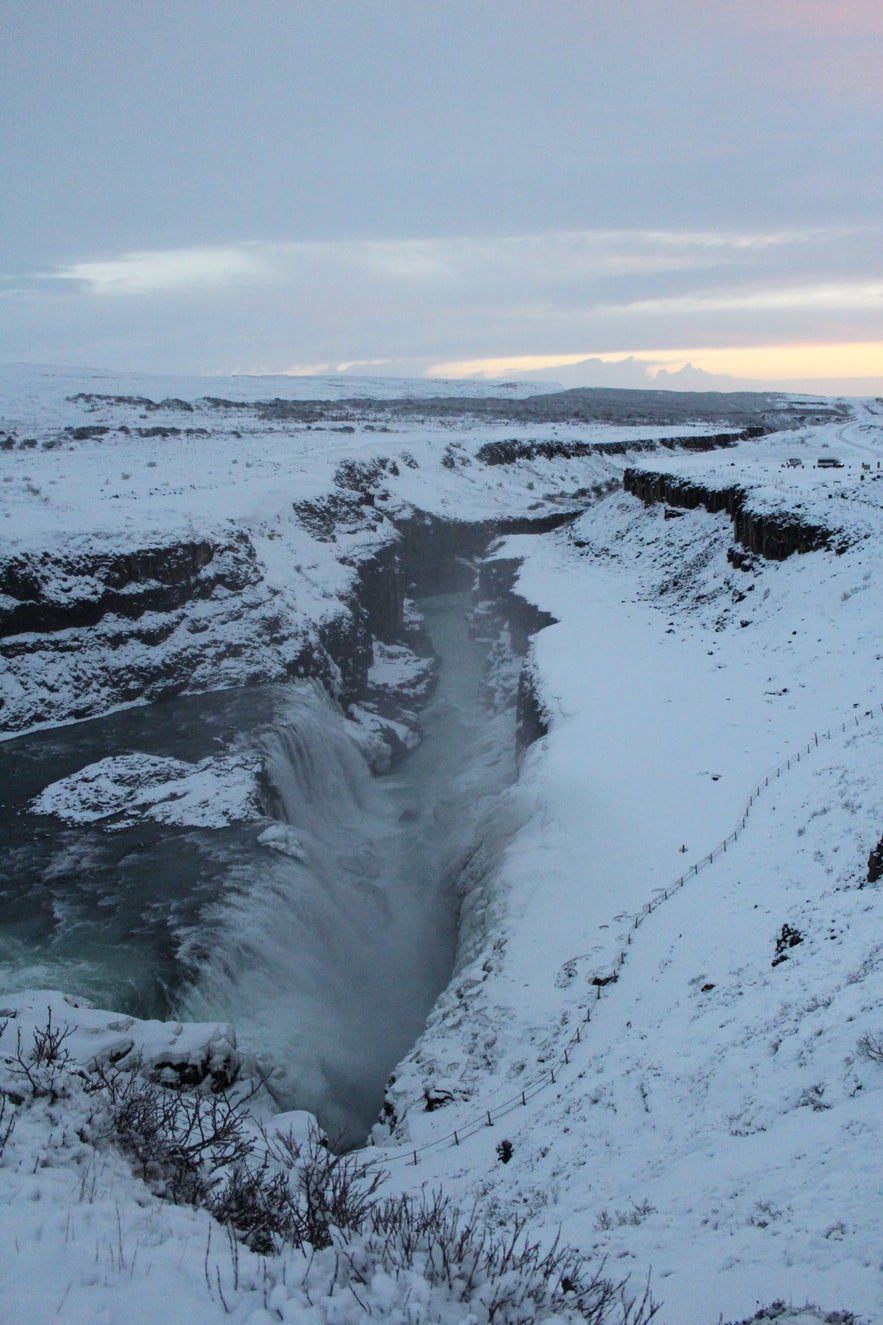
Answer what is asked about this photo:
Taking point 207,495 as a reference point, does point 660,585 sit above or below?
below

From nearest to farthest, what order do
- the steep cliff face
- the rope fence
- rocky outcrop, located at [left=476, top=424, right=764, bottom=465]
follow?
the rope fence
the steep cliff face
rocky outcrop, located at [left=476, top=424, right=764, bottom=465]

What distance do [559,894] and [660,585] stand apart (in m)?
27.3

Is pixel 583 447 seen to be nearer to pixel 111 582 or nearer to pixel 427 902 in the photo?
pixel 111 582

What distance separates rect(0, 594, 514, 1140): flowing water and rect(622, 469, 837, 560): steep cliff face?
53.3 feet

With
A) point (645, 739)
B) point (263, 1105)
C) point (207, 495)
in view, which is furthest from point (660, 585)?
point (263, 1105)

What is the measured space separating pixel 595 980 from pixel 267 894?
964 cm

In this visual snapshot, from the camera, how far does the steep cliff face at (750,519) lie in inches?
1378

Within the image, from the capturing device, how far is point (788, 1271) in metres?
6.25

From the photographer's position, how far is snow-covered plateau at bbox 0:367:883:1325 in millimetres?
6578

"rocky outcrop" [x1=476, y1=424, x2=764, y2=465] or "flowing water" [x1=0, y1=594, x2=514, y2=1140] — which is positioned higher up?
"rocky outcrop" [x1=476, y1=424, x2=764, y2=465]

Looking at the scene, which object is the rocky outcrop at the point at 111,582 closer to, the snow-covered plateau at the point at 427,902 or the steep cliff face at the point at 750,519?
the snow-covered plateau at the point at 427,902

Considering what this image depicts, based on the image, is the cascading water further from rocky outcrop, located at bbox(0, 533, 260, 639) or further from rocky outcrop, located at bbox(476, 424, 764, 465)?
rocky outcrop, located at bbox(476, 424, 764, 465)

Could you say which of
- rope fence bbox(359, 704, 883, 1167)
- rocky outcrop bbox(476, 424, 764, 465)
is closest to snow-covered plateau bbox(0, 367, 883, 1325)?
rope fence bbox(359, 704, 883, 1167)

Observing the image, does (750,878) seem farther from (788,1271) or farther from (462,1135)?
(788,1271)
